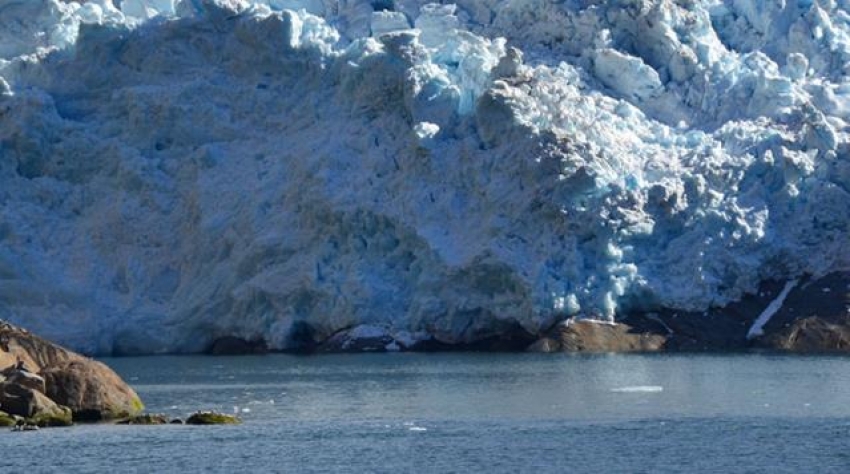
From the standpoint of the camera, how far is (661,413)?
4400 centimetres

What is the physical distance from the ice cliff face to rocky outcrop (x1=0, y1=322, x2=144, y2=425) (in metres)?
20.6

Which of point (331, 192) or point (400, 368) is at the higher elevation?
point (331, 192)

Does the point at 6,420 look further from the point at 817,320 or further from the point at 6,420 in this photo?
the point at 817,320

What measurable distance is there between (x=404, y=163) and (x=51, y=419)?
26124 millimetres

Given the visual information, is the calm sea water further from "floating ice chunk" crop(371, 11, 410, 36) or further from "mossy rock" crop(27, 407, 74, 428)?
"floating ice chunk" crop(371, 11, 410, 36)

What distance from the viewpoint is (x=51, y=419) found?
42.0 metres

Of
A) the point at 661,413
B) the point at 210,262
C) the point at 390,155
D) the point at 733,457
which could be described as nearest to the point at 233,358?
the point at 210,262

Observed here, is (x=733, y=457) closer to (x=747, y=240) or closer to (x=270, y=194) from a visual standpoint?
(x=747, y=240)

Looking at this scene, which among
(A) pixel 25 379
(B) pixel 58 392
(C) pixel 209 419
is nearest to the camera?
(A) pixel 25 379

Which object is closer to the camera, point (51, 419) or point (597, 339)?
point (51, 419)

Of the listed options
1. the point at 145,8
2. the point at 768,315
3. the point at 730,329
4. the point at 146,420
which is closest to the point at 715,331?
the point at 730,329

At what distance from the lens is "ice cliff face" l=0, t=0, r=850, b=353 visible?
64.4 m

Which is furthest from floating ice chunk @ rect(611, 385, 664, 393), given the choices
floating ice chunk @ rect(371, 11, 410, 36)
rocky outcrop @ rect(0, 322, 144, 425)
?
floating ice chunk @ rect(371, 11, 410, 36)

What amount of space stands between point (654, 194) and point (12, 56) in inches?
942
